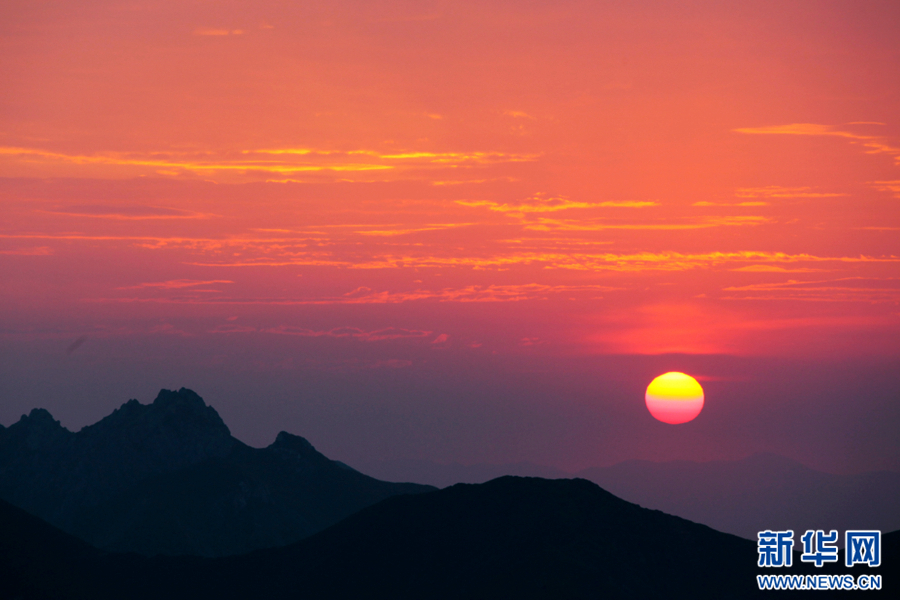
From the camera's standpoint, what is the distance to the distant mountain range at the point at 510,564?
6535 inches

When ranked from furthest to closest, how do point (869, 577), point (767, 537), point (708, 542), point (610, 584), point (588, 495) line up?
1. point (588, 495)
2. point (708, 542)
3. point (610, 584)
4. point (869, 577)
5. point (767, 537)

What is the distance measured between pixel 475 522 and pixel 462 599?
94.8ft

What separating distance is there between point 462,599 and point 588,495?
3983 cm

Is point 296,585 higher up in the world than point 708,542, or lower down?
lower down

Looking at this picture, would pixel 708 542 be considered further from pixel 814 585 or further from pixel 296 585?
pixel 296 585

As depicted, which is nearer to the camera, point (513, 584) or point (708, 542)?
point (513, 584)

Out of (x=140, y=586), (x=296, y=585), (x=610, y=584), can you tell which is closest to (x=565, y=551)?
(x=610, y=584)

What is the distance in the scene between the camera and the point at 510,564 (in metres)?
172

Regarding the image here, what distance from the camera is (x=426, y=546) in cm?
18975

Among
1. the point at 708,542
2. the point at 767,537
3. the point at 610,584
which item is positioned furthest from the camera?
the point at 708,542

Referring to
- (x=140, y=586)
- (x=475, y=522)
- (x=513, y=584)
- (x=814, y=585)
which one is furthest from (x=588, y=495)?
(x=140, y=586)

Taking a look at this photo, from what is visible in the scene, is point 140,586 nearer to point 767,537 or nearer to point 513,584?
point 513,584

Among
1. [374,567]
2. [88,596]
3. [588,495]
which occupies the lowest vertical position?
[88,596]

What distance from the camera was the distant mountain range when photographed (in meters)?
166
